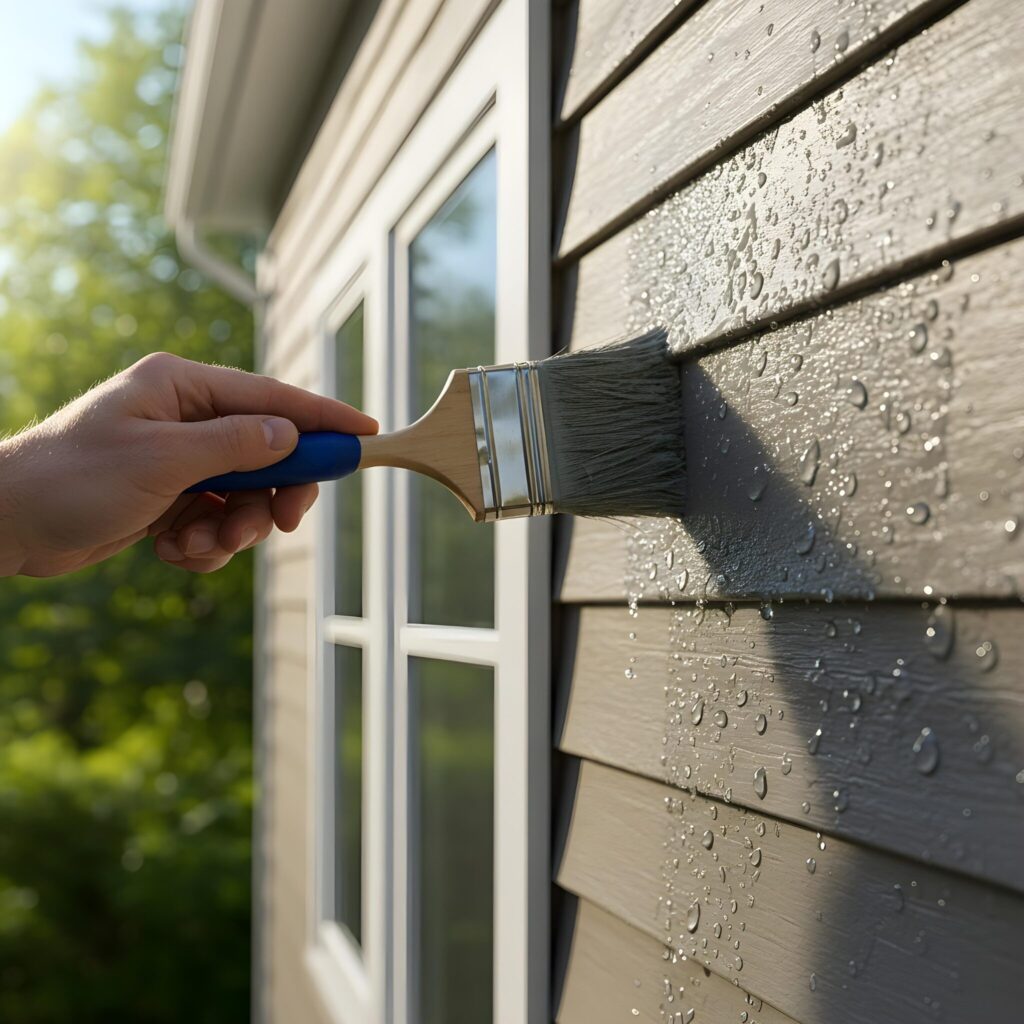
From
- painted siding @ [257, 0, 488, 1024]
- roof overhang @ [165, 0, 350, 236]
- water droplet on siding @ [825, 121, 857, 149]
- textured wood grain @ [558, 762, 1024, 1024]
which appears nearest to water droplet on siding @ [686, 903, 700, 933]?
textured wood grain @ [558, 762, 1024, 1024]

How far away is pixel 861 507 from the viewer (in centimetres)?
89

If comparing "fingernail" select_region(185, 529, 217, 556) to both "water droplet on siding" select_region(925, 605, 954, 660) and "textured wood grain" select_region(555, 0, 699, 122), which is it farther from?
"water droplet on siding" select_region(925, 605, 954, 660)

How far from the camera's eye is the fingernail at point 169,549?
1562mm

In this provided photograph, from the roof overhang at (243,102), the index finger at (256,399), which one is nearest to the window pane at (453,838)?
the index finger at (256,399)

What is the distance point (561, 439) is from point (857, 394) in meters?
0.38

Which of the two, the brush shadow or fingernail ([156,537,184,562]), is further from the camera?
fingernail ([156,537,184,562])

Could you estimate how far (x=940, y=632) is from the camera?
0.80 metres

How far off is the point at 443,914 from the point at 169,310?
11196 mm

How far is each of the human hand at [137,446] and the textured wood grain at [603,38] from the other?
0.50 m

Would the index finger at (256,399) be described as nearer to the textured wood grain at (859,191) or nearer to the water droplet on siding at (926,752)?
the textured wood grain at (859,191)

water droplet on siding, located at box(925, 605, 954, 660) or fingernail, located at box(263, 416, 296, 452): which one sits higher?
fingernail, located at box(263, 416, 296, 452)

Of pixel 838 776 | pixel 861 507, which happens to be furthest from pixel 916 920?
pixel 861 507

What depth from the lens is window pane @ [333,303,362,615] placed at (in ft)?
9.91

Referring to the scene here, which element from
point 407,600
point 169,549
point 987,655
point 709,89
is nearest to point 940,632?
point 987,655
